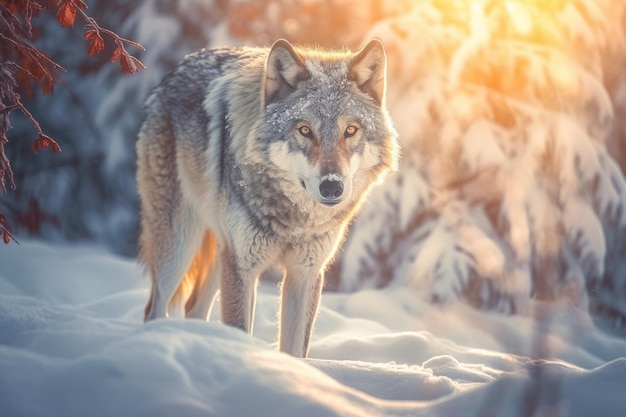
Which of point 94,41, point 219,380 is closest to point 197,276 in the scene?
point 94,41

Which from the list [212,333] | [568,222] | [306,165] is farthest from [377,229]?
[212,333]

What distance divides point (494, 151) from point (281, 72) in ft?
12.9

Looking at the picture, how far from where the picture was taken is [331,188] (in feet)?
12.1

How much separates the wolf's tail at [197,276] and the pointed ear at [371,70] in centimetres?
169

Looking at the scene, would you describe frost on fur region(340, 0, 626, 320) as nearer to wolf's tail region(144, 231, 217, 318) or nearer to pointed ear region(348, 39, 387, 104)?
wolf's tail region(144, 231, 217, 318)

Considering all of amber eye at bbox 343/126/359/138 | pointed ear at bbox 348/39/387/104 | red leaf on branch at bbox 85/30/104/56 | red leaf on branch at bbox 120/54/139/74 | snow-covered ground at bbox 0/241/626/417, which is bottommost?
snow-covered ground at bbox 0/241/626/417

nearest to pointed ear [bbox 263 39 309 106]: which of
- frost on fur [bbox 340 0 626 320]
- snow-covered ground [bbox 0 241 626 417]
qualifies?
snow-covered ground [bbox 0 241 626 417]

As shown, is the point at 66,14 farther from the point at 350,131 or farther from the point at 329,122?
the point at 350,131

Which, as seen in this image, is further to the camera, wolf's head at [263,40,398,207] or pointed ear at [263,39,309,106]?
pointed ear at [263,39,309,106]

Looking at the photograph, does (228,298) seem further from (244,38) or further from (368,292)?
(244,38)

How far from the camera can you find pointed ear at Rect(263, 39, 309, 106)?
4090mm

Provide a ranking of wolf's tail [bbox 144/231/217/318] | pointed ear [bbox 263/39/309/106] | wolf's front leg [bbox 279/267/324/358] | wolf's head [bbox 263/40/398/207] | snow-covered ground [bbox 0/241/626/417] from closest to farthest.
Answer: snow-covered ground [bbox 0/241/626/417]
wolf's head [bbox 263/40/398/207]
pointed ear [bbox 263/39/309/106]
wolf's front leg [bbox 279/267/324/358]
wolf's tail [bbox 144/231/217/318]

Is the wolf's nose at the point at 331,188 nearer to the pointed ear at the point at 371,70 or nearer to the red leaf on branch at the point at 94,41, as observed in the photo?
the pointed ear at the point at 371,70

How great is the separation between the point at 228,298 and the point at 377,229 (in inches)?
148
